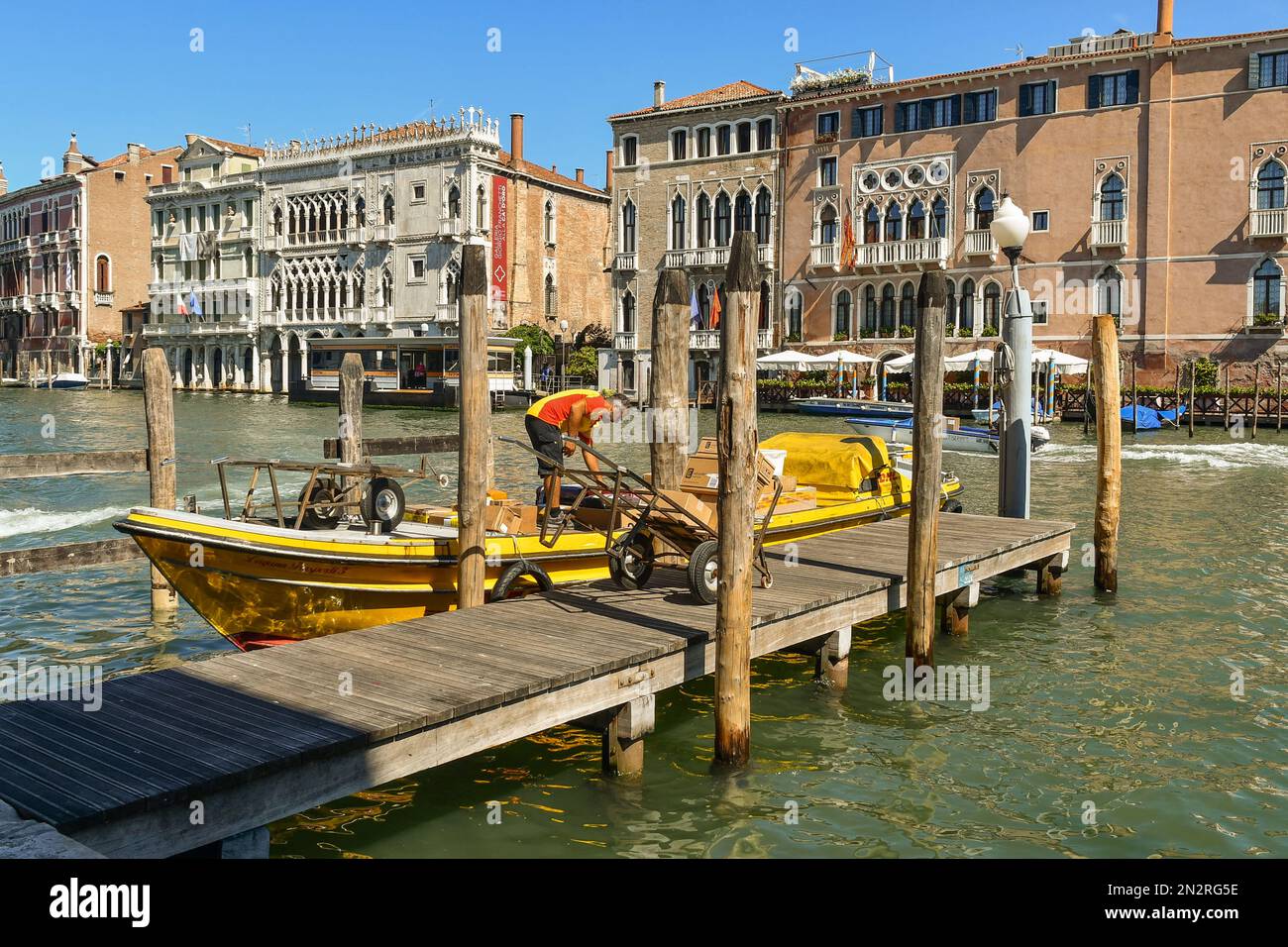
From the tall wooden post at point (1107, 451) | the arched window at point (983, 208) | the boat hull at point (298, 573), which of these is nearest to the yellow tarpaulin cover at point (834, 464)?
the tall wooden post at point (1107, 451)

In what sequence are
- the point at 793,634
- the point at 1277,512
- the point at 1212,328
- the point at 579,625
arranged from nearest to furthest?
the point at 579,625
the point at 793,634
the point at 1277,512
the point at 1212,328

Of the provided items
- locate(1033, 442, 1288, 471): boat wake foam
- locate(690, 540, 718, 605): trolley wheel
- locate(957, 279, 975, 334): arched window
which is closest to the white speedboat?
locate(1033, 442, 1288, 471): boat wake foam

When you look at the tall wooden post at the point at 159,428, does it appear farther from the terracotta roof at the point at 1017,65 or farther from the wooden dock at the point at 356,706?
the terracotta roof at the point at 1017,65

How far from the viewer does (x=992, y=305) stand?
134 ft

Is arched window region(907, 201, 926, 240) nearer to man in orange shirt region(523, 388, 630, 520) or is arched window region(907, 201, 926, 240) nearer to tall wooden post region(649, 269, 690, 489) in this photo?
tall wooden post region(649, 269, 690, 489)

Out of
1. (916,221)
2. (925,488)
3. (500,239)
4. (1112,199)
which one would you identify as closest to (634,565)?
(925,488)

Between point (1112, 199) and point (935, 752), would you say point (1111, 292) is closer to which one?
point (1112, 199)

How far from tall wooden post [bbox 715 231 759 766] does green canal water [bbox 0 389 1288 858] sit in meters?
0.83

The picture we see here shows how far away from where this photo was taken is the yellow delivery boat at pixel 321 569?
8578 mm

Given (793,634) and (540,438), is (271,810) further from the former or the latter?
(540,438)

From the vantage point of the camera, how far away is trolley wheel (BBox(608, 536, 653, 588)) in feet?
29.1

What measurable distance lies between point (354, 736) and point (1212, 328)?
38049mm
